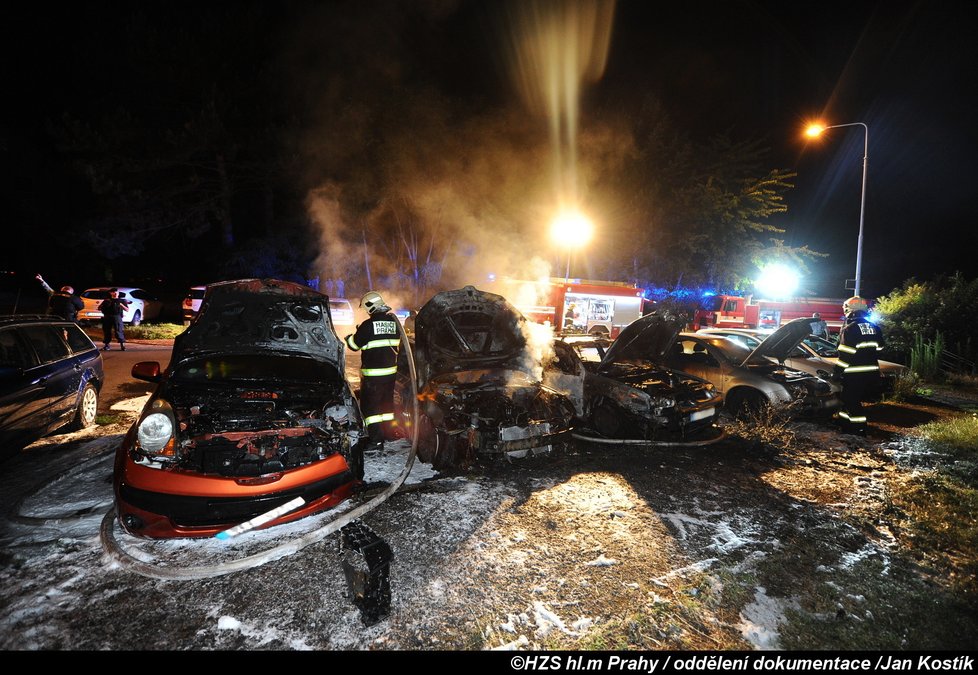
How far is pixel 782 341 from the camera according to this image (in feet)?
22.1

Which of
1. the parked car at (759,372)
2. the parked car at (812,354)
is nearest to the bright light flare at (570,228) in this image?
the parked car at (812,354)

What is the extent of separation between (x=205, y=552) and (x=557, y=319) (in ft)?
46.5

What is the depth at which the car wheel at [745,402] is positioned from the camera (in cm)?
688

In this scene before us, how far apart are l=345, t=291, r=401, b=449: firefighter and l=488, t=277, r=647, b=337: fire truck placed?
10540 mm

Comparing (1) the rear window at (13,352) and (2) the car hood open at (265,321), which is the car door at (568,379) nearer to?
(2) the car hood open at (265,321)

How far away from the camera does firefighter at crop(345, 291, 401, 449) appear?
16.8ft

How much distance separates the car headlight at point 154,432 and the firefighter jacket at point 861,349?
26.1 feet

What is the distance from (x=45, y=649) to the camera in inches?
92.2

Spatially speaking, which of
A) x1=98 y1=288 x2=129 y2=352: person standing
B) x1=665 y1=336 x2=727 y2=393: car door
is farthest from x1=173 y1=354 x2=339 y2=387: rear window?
x1=98 y1=288 x2=129 y2=352: person standing

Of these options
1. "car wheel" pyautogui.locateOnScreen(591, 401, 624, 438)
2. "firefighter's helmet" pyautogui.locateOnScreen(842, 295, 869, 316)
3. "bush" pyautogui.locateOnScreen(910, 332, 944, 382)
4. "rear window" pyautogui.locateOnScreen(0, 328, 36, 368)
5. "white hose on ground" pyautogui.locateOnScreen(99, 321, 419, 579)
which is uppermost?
"firefighter's helmet" pyautogui.locateOnScreen(842, 295, 869, 316)

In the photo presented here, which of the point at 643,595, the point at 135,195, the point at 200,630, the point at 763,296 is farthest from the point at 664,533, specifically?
the point at 135,195

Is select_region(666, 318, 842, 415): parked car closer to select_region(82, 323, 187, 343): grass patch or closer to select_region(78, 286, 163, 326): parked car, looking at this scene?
select_region(82, 323, 187, 343): grass patch

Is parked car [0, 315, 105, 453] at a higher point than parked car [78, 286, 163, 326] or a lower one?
lower

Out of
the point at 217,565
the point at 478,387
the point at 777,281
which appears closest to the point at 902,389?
the point at 478,387
